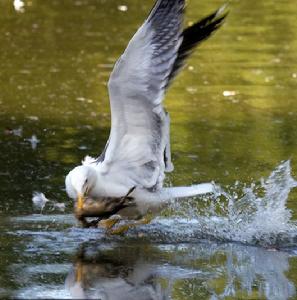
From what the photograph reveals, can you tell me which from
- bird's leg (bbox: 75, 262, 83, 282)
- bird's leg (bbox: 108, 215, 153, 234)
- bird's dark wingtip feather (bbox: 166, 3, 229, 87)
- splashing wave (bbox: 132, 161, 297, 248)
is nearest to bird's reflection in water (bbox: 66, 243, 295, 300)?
bird's leg (bbox: 75, 262, 83, 282)

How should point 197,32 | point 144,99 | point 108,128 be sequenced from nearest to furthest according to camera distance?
point 144,99 → point 197,32 → point 108,128

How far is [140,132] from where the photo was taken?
7496 millimetres

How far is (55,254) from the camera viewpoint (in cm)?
697

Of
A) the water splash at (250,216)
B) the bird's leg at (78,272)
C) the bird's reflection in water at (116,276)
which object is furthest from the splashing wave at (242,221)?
the bird's leg at (78,272)

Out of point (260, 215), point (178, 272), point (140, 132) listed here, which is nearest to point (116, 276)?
point (178, 272)

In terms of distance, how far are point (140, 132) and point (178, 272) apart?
4.31ft

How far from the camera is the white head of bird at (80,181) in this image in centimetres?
698

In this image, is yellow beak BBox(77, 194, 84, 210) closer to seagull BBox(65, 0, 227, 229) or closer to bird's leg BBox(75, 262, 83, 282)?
seagull BBox(65, 0, 227, 229)

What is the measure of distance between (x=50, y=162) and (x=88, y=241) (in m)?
2.33

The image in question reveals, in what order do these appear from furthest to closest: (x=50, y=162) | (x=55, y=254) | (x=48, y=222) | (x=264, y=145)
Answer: (x=264, y=145), (x=50, y=162), (x=48, y=222), (x=55, y=254)

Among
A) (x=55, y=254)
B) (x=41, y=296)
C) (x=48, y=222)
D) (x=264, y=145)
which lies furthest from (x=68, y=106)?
(x=41, y=296)

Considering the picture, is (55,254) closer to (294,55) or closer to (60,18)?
(294,55)

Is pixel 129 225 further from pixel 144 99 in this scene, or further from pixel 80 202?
pixel 144 99

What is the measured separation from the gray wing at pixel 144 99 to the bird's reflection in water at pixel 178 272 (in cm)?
66
